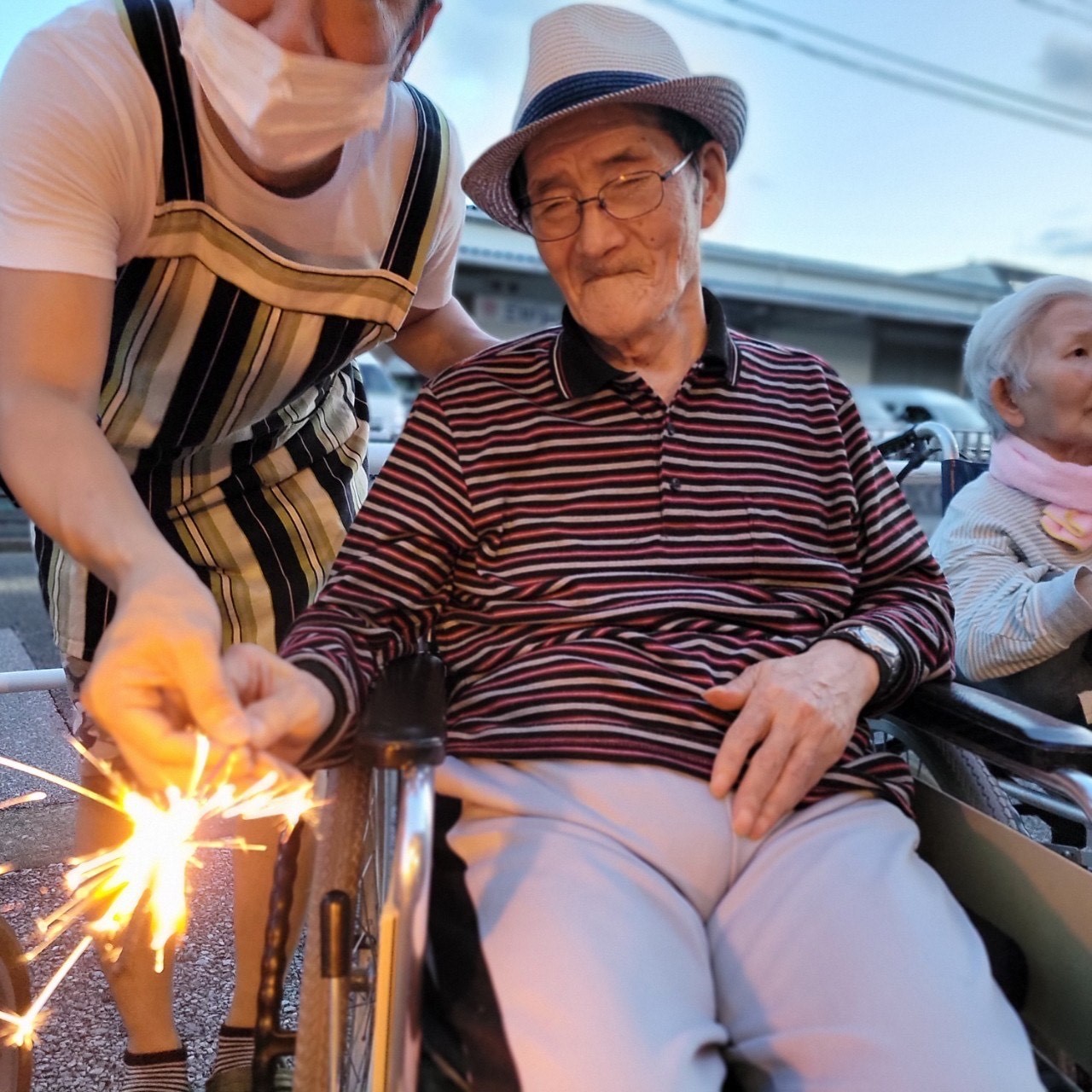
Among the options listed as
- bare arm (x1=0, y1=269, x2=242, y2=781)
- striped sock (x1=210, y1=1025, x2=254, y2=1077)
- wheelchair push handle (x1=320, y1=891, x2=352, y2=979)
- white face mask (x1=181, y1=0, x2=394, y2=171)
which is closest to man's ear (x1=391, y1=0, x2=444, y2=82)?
white face mask (x1=181, y1=0, x2=394, y2=171)

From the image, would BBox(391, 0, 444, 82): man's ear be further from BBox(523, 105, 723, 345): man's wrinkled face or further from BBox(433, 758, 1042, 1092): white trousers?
BBox(433, 758, 1042, 1092): white trousers

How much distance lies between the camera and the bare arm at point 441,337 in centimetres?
188

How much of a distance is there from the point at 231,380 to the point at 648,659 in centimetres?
70

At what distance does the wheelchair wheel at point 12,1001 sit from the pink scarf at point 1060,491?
1.91 metres

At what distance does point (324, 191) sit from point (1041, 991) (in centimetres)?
139

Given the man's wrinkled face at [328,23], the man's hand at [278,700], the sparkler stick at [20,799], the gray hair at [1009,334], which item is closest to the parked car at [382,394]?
the sparkler stick at [20,799]

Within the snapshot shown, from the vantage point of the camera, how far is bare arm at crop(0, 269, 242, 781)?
35.1 inches

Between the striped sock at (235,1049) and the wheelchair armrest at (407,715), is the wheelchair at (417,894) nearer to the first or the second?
the wheelchair armrest at (407,715)

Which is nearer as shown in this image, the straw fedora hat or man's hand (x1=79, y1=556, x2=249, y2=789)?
man's hand (x1=79, y1=556, x2=249, y2=789)

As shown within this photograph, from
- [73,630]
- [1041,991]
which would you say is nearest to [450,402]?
[73,630]

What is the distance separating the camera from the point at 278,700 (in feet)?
3.62

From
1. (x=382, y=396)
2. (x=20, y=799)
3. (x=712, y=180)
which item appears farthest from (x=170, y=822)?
(x=382, y=396)

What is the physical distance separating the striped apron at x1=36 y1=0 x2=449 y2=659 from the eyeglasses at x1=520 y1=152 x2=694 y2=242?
19 centimetres

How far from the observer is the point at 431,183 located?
1.64 metres
